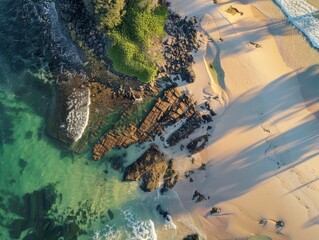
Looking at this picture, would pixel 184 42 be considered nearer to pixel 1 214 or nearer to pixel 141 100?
pixel 141 100

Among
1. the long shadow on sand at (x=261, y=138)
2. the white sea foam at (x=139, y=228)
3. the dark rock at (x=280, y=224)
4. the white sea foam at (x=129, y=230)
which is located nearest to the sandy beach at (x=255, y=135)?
the long shadow on sand at (x=261, y=138)

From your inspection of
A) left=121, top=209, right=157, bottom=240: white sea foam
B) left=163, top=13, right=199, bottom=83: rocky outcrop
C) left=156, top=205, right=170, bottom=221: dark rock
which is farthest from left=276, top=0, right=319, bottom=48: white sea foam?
left=121, top=209, right=157, bottom=240: white sea foam

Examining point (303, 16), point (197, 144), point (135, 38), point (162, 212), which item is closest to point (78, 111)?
point (135, 38)

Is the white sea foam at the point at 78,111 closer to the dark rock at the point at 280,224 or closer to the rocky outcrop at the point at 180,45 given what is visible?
the rocky outcrop at the point at 180,45

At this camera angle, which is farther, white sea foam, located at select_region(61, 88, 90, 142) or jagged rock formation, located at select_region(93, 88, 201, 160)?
white sea foam, located at select_region(61, 88, 90, 142)

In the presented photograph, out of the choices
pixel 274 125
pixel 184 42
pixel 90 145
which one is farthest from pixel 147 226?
pixel 184 42

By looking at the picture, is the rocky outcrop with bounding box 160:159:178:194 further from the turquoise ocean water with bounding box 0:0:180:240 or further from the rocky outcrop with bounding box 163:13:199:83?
the rocky outcrop with bounding box 163:13:199:83

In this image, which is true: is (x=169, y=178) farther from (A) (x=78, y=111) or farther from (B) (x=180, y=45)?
(B) (x=180, y=45)
